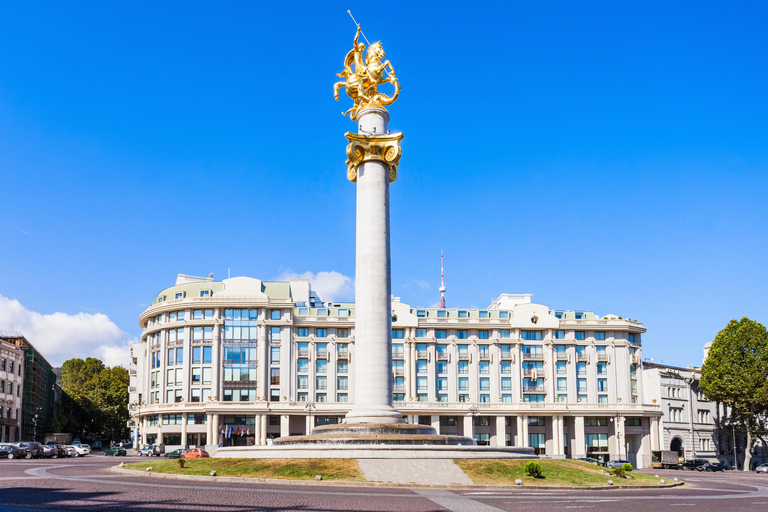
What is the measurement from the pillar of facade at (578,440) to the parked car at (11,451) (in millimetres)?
74569

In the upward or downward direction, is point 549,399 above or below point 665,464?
above

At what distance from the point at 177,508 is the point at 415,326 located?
3283 inches

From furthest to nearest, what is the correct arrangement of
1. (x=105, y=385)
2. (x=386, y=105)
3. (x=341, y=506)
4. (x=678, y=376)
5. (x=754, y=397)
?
(x=105, y=385) < (x=678, y=376) < (x=754, y=397) < (x=386, y=105) < (x=341, y=506)

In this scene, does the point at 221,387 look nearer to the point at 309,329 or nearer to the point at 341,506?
the point at 309,329

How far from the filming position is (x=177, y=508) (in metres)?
27.2

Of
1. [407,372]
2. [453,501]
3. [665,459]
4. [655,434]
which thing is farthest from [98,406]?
[453,501]

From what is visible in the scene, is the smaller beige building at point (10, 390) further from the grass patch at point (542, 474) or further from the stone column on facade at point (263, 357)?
the grass patch at point (542, 474)

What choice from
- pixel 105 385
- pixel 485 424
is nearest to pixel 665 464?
pixel 485 424

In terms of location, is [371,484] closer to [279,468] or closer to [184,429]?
[279,468]

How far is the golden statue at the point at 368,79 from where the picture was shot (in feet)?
202

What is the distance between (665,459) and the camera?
4102 inches

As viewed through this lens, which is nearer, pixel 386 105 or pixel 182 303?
pixel 386 105

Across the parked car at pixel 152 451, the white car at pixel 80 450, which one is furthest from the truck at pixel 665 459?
the white car at pixel 80 450

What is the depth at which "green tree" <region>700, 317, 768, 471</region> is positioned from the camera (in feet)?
320
